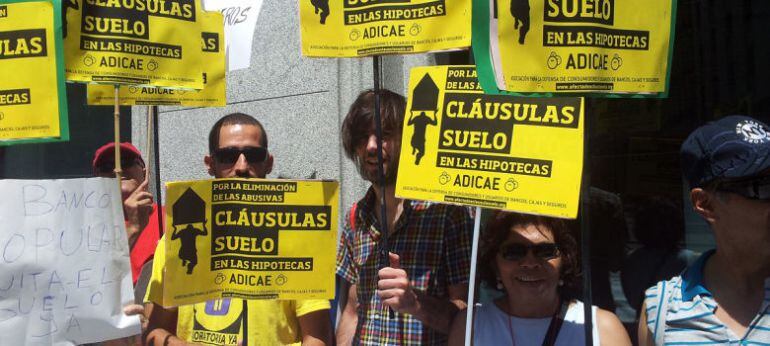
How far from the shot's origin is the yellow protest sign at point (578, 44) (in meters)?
2.66

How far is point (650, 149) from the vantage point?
446 centimetres

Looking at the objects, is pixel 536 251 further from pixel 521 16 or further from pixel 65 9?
pixel 65 9

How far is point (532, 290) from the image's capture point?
115 inches

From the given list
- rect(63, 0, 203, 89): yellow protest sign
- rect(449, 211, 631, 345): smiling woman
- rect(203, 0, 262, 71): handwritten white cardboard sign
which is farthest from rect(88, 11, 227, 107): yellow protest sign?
rect(449, 211, 631, 345): smiling woman

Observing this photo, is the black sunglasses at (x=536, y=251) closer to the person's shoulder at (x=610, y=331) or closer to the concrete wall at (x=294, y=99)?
the person's shoulder at (x=610, y=331)

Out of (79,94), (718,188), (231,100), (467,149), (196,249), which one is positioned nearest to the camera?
(718,188)

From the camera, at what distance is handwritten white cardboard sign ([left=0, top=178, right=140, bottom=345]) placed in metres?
3.04

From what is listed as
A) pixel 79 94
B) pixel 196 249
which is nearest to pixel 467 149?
pixel 196 249

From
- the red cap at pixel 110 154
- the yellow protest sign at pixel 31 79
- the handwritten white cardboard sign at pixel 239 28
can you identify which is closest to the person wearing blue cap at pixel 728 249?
the yellow protest sign at pixel 31 79

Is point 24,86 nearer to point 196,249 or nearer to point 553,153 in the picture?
point 196,249

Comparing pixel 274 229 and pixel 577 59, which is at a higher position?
pixel 577 59

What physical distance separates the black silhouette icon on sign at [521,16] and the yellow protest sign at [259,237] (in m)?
0.91

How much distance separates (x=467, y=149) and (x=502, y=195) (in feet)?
0.66

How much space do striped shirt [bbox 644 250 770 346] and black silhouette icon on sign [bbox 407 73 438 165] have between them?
0.88 m
